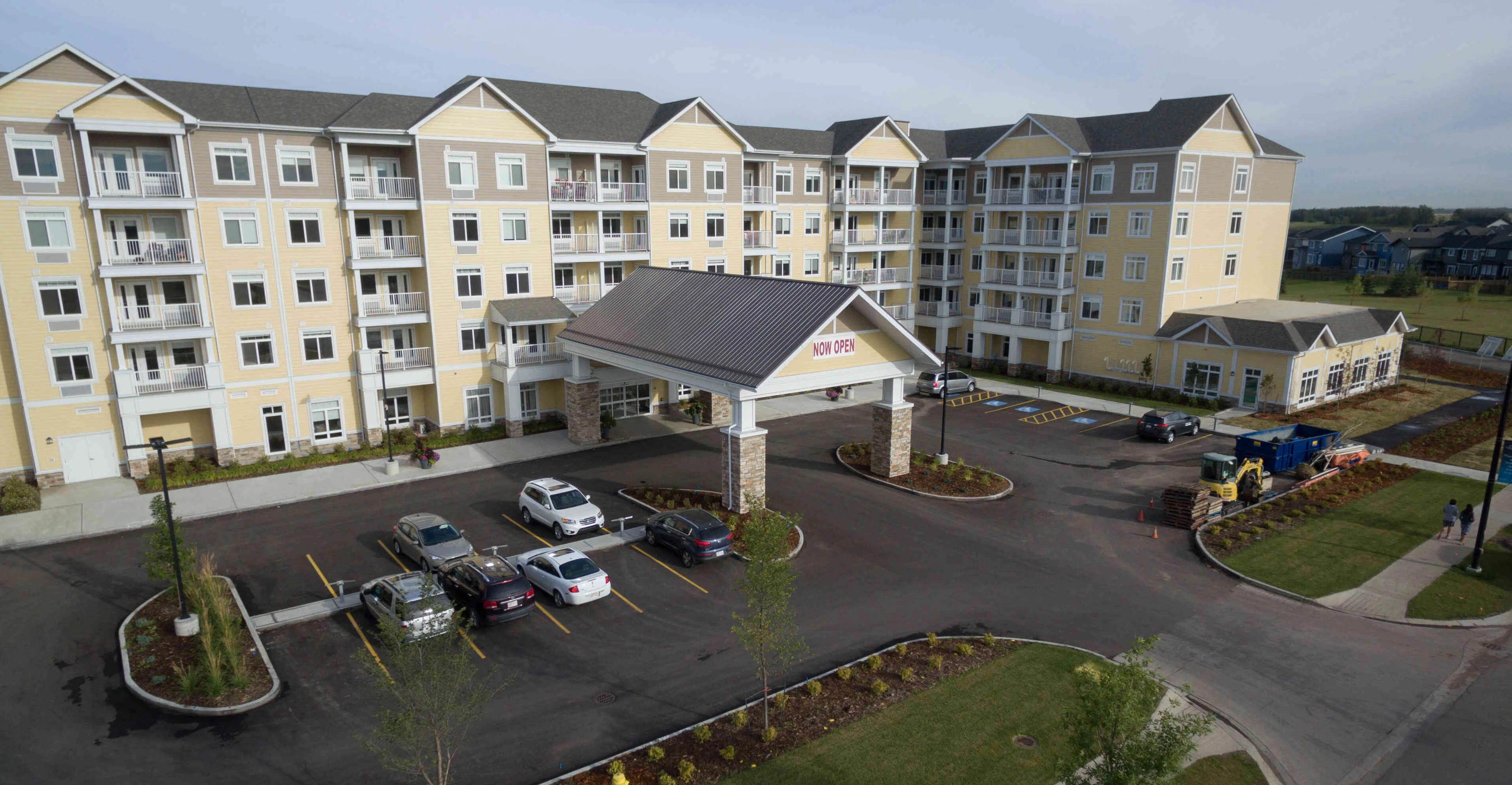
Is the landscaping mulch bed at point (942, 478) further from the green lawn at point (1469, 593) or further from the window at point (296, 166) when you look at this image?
the window at point (296, 166)

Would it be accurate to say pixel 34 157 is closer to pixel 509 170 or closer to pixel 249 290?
pixel 249 290

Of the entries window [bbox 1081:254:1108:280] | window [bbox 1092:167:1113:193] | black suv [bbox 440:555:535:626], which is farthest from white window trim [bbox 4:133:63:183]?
window [bbox 1081:254:1108:280]

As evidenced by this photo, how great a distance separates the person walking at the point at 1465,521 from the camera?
2689 cm

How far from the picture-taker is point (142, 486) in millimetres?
32531

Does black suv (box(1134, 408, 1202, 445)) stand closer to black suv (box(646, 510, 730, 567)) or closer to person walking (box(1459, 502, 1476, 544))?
person walking (box(1459, 502, 1476, 544))

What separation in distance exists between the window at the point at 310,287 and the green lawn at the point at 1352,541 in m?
36.5

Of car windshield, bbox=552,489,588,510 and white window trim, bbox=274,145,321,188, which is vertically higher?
white window trim, bbox=274,145,321,188

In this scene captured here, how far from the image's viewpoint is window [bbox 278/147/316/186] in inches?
1348

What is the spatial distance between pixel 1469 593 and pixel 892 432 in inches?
717

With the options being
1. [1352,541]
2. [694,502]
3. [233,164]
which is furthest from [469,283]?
[1352,541]

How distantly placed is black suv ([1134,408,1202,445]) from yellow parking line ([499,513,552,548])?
2853cm

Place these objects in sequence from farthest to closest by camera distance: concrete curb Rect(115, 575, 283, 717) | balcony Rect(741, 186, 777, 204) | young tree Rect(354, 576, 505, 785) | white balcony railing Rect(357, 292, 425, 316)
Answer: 1. balcony Rect(741, 186, 777, 204)
2. white balcony railing Rect(357, 292, 425, 316)
3. concrete curb Rect(115, 575, 283, 717)
4. young tree Rect(354, 576, 505, 785)

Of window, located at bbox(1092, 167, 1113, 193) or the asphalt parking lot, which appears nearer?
the asphalt parking lot

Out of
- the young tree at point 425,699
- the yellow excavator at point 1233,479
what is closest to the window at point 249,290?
the young tree at point 425,699
